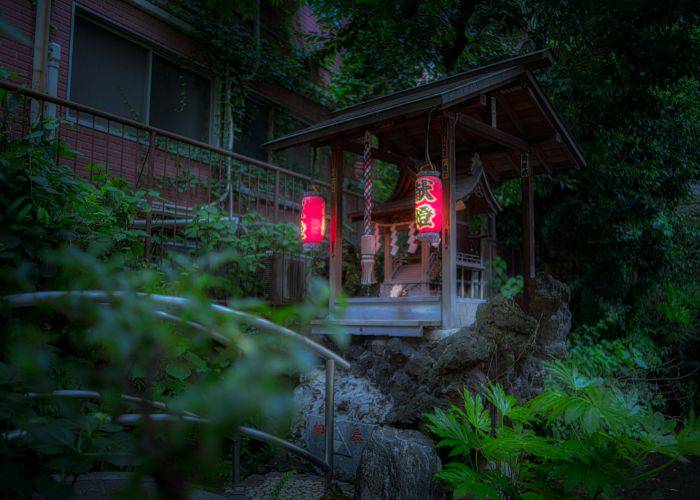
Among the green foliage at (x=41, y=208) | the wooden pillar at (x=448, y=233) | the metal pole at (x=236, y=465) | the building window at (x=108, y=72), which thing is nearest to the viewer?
the green foliage at (x=41, y=208)

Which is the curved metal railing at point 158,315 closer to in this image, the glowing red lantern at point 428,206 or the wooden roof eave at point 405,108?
the glowing red lantern at point 428,206

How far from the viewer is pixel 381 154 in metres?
8.48

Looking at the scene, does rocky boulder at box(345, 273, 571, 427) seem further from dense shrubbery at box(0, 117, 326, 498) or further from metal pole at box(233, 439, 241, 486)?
dense shrubbery at box(0, 117, 326, 498)

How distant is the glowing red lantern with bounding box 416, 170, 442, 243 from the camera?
257 inches

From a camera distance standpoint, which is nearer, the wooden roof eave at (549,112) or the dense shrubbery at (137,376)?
the dense shrubbery at (137,376)

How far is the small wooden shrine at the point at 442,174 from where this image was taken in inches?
263

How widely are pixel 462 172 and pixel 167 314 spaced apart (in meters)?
7.03

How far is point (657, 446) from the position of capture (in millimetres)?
3555

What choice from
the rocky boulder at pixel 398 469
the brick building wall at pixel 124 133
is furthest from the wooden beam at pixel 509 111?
the rocky boulder at pixel 398 469

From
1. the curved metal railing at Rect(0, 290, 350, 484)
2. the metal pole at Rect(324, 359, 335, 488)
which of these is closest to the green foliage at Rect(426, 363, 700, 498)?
the metal pole at Rect(324, 359, 335, 488)

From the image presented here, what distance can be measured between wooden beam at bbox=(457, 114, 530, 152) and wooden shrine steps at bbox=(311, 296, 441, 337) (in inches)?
94.3

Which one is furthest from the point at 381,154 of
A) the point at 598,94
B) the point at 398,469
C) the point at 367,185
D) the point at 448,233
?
the point at 398,469

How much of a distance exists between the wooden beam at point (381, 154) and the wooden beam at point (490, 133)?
1178 mm

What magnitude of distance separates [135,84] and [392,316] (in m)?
6.99
